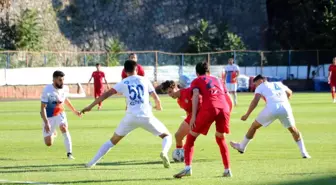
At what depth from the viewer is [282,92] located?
56.6 ft

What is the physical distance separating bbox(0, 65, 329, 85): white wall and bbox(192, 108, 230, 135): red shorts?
37.9 meters

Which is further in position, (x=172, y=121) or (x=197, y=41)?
(x=197, y=41)

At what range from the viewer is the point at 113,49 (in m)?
60.5

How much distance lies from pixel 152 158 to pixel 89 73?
37438 millimetres

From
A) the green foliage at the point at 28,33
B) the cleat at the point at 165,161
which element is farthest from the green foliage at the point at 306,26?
the cleat at the point at 165,161

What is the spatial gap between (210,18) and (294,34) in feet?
21.6

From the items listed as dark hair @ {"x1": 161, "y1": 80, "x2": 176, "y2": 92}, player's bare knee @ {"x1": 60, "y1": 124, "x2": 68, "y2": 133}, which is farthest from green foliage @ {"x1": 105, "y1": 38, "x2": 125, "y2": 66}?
dark hair @ {"x1": 161, "y1": 80, "x2": 176, "y2": 92}

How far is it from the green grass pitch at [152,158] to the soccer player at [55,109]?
1.45 feet

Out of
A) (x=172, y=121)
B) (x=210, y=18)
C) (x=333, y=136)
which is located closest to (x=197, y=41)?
(x=210, y=18)

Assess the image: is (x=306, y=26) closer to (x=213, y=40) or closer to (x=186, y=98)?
(x=213, y=40)

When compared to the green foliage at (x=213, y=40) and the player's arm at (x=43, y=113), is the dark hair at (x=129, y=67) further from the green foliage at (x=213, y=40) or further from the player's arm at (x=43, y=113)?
the green foliage at (x=213, y=40)

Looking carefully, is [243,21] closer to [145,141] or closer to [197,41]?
[197,41]

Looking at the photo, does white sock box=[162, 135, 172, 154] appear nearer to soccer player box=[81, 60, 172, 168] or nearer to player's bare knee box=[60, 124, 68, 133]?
soccer player box=[81, 60, 172, 168]

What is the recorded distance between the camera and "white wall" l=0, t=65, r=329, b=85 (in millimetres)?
50906
